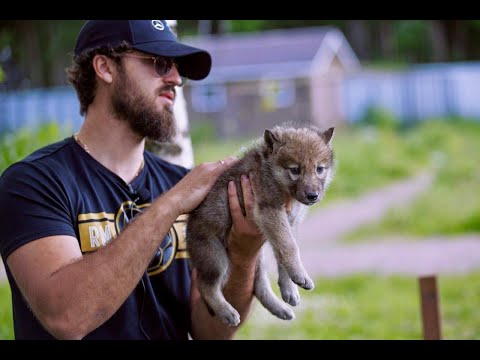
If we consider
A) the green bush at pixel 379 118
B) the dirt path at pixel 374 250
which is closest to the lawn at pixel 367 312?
the dirt path at pixel 374 250

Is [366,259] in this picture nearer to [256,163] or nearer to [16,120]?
[256,163]

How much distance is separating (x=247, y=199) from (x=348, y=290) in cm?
504

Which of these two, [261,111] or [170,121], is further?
[261,111]

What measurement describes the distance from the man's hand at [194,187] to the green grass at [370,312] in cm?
354

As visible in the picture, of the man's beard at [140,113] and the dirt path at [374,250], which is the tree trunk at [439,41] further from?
the man's beard at [140,113]

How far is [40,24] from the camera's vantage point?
2709 centimetres

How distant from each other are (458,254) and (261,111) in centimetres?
1489

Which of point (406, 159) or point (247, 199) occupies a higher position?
point (247, 199)
